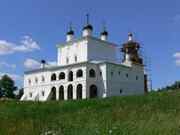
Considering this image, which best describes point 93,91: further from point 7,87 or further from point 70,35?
point 7,87

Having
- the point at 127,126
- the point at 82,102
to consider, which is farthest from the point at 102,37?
the point at 127,126

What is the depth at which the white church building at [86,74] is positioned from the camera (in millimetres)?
57688

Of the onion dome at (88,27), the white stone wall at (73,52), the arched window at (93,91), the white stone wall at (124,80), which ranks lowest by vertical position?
the arched window at (93,91)

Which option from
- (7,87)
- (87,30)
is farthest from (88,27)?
(7,87)

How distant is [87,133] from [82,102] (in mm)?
13198

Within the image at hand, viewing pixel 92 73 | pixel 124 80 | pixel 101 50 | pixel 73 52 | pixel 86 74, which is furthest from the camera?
pixel 73 52

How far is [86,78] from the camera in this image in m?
56.4

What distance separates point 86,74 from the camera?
56562mm

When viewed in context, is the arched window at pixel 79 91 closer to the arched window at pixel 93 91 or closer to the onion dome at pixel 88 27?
the arched window at pixel 93 91

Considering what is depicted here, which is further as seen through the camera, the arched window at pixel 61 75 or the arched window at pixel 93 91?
the arched window at pixel 61 75

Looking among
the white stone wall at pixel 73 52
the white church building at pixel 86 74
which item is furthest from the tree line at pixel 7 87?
the white stone wall at pixel 73 52

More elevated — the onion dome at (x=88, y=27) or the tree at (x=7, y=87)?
the onion dome at (x=88, y=27)

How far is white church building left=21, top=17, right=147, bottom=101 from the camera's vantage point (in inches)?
2271

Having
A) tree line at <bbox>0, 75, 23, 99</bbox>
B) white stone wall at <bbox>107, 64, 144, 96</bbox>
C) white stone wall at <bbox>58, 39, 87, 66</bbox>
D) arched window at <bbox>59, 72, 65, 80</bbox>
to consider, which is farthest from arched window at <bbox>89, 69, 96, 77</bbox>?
tree line at <bbox>0, 75, 23, 99</bbox>
